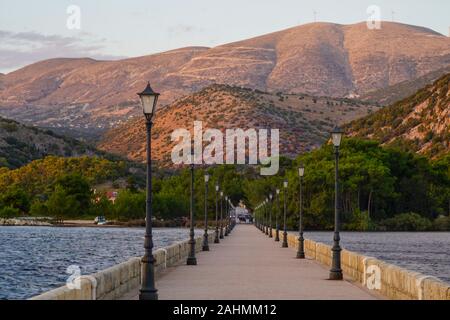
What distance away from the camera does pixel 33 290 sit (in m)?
48.7

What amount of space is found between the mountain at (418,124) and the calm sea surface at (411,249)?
1224 inches

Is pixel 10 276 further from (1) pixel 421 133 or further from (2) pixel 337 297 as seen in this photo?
(1) pixel 421 133

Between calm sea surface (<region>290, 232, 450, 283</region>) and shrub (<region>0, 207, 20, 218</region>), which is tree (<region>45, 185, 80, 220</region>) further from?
calm sea surface (<region>290, 232, 450, 283</region>)

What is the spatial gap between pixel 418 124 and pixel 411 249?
79629mm

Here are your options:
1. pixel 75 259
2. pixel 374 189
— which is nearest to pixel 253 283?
pixel 75 259

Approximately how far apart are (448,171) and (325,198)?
1080 inches

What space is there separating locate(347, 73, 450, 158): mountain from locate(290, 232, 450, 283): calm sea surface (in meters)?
31.1

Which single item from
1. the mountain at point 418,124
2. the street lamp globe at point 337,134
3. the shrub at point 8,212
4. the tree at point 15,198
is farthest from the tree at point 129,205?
Answer: the street lamp globe at point 337,134

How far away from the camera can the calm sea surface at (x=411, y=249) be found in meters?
67.1

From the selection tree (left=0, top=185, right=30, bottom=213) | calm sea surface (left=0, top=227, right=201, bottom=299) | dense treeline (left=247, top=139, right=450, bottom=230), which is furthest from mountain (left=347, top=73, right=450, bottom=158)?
calm sea surface (left=0, top=227, right=201, bottom=299)

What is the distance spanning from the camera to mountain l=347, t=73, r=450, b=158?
166m

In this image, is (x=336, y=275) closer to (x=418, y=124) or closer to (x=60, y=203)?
(x=418, y=124)
